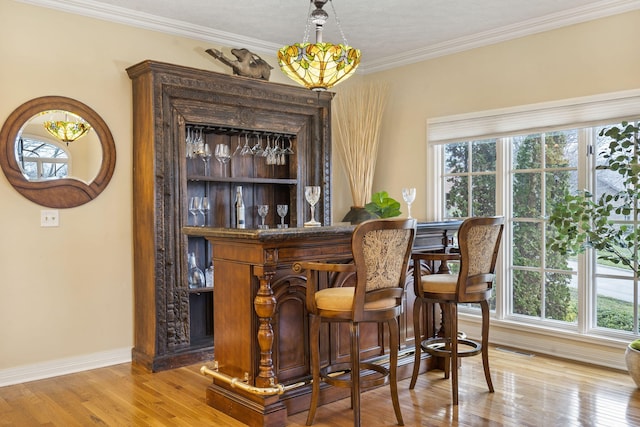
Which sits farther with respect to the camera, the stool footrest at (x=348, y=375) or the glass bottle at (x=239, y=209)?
the glass bottle at (x=239, y=209)

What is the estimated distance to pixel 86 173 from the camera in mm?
4113

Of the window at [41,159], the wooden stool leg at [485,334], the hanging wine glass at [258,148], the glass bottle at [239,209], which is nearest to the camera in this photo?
the wooden stool leg at [485,334]

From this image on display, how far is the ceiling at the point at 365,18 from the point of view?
413 cm

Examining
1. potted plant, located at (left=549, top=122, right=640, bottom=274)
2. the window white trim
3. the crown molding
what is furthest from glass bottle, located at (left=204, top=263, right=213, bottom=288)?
the crown molding

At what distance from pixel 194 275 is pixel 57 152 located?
1386mm

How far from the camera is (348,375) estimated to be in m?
3.34

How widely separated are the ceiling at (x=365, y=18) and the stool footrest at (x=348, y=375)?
2.64m

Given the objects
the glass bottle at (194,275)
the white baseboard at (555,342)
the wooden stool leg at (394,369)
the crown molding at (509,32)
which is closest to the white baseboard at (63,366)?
the glass bottle at (194,275)

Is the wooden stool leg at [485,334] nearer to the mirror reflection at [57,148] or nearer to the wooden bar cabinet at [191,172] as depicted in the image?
the wooden bar cabinet at [191,172]

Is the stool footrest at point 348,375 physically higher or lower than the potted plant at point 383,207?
lower

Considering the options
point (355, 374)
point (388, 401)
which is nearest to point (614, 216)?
point (388, 401)

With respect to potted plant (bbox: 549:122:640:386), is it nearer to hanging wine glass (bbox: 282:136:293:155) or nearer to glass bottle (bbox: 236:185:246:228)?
hanging wine glass (bbox: 282:136:293:155)

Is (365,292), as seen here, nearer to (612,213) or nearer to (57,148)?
(612,213)

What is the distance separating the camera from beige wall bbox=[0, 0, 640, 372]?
151 inches
